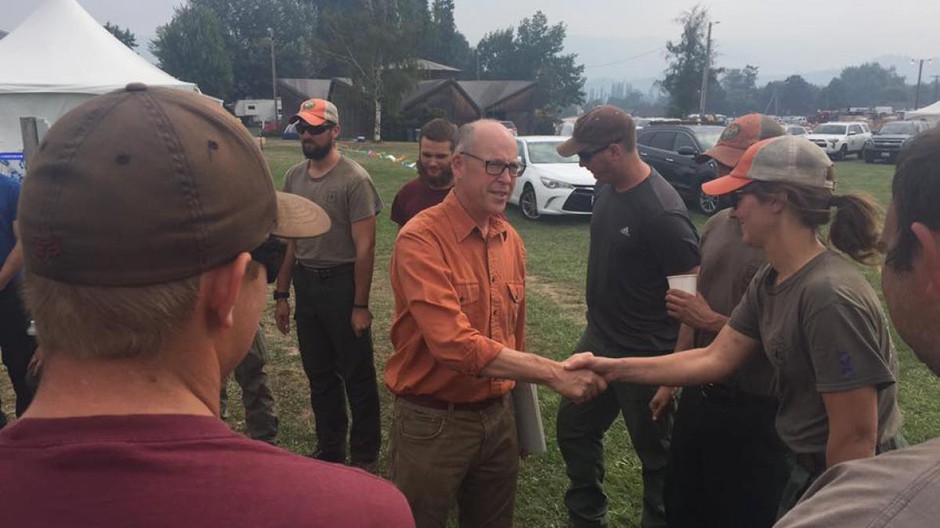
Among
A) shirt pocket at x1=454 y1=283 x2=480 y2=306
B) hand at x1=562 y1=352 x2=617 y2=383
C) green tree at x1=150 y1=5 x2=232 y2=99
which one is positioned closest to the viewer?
shirt pocket at x1=454 y1=283 x2=480 y2=306

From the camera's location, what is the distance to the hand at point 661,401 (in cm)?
337

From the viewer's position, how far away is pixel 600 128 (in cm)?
362

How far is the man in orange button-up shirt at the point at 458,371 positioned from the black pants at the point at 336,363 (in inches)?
60.1

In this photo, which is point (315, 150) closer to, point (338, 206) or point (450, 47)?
point (338, 206)

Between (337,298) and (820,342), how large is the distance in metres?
2.99

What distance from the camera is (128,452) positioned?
83cm

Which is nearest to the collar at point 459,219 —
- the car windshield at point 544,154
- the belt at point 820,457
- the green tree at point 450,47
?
the belt at point 820,457

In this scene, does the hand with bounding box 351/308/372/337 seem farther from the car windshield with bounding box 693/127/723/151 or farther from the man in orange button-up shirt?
the car windshield with bounding box 693/127/723/151

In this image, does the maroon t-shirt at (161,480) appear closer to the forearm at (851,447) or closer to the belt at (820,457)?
the forearm at (851,447)

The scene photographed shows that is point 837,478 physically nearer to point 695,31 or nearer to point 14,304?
point 14,304

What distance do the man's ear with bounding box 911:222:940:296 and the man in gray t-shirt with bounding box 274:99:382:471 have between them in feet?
11.0

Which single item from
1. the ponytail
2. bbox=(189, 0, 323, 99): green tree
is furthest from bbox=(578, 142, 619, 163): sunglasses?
bbox=(189, 0, 323, 99): green tree

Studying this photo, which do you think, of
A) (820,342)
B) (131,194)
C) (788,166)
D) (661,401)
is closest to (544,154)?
(661,401)

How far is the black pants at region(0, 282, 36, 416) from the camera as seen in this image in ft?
12.9
